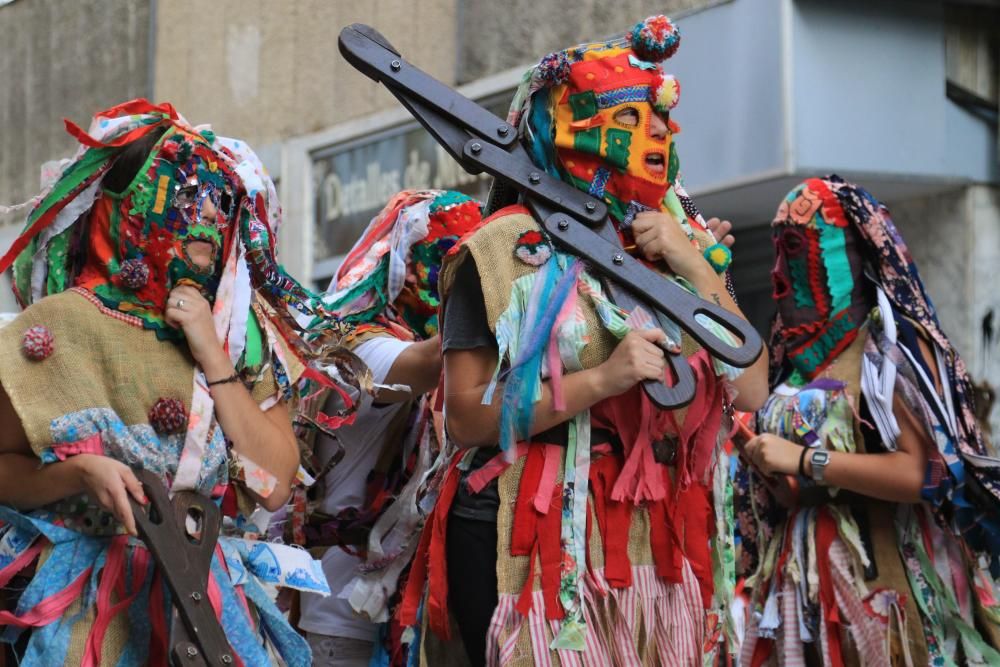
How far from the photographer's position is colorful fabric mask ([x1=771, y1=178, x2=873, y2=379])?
475 cm

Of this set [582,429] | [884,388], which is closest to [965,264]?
[884,388]

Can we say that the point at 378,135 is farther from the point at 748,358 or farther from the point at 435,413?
the point at 748,358

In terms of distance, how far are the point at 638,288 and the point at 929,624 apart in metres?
1.75

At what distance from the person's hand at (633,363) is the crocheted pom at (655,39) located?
26.3 inches

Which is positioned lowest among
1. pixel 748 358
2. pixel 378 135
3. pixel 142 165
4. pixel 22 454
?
pixel 378 135

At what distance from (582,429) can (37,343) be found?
3.98 feet

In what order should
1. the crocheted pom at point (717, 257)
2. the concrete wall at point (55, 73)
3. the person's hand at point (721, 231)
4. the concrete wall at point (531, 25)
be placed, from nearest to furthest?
1. the crocheted pom at point (717, 257)
2. the person's hand at point (721, 231)
3. the concrete wall at point (531, 25)
4. the concrete wall at point (55, 73)

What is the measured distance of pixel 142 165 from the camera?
352 cm

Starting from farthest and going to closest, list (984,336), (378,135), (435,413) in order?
1. (378,135)
2. (984,336)
3. (435,413)

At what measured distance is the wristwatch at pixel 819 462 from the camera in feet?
14.8

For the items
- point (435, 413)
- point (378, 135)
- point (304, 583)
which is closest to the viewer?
point (304, 583)

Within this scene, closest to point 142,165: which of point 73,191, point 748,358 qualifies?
point 73,191

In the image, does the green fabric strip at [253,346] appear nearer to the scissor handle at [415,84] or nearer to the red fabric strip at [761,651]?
the scissor handle at [415,84]

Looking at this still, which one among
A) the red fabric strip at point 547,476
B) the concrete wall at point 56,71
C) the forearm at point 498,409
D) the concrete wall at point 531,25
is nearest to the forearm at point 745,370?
the forearm at point 498,409
